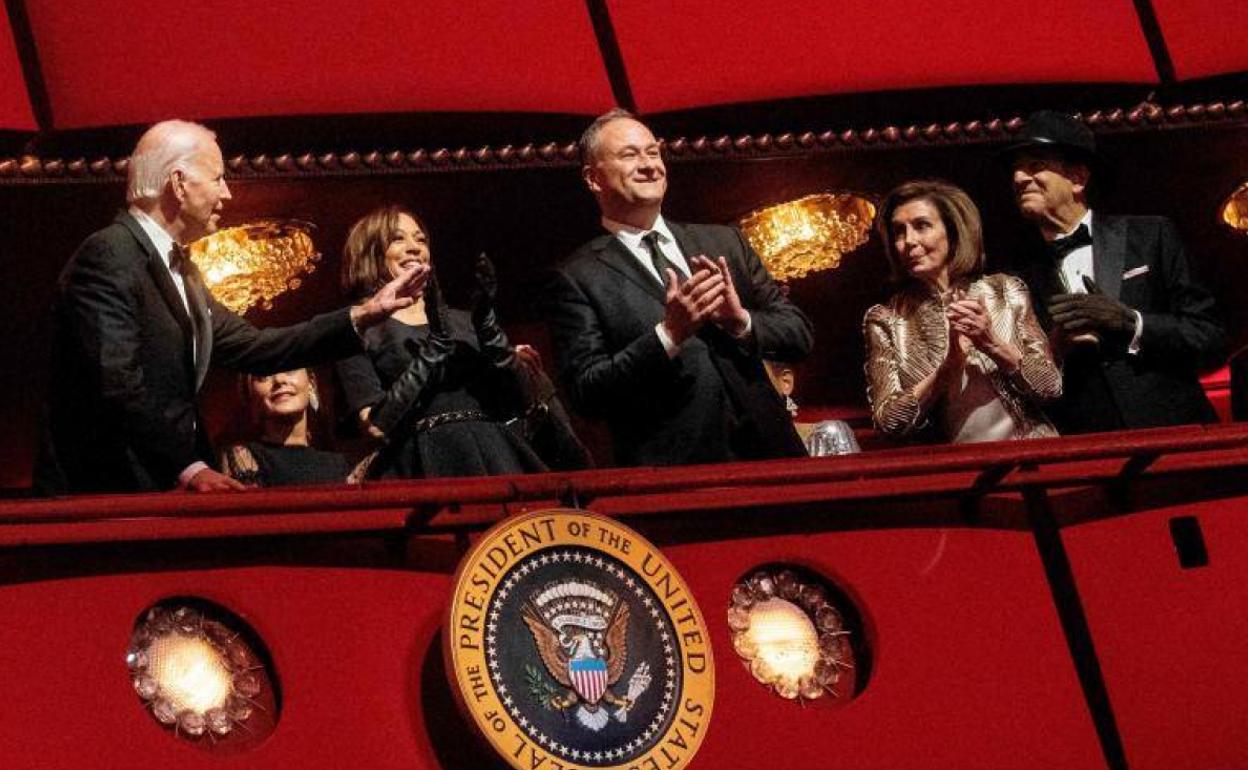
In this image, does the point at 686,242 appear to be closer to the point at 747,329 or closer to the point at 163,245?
the point at 747,329

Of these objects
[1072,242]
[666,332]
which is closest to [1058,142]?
[1072,242]

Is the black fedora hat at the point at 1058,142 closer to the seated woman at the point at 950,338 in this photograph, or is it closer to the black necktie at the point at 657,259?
the seated woman at the point at 950,338

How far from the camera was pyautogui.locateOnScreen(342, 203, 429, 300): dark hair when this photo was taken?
4395 mm

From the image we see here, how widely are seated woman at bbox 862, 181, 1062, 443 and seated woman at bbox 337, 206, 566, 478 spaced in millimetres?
737

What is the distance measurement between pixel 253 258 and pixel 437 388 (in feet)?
5.36

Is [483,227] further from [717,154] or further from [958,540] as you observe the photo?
[958,540]

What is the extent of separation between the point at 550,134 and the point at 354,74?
53 cm

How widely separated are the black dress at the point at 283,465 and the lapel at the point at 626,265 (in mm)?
886

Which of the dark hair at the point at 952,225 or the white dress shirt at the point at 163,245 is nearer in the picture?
the white dress shirt at the point at 163,245

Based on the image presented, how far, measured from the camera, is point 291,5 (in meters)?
5.65

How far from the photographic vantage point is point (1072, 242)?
4.55 m

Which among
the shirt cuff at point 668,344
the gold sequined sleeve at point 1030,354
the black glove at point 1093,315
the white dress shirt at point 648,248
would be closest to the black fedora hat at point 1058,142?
the gold sequined sleeve at point 1030,354

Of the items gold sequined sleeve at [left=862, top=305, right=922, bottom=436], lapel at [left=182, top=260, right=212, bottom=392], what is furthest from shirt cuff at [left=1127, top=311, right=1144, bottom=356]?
lapel at [left=182, top=260, right=212, bottom=392]

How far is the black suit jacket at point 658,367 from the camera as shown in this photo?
13.0 feet
